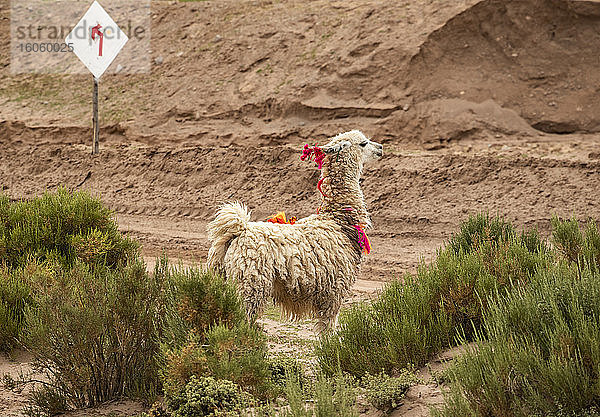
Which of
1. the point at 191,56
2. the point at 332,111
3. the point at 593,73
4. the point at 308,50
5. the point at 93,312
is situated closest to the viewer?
the point at 93,312

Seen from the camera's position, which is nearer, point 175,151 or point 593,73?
point 593,73

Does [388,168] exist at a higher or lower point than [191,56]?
lower

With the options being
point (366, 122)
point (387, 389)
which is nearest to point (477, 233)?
point (387, 389)

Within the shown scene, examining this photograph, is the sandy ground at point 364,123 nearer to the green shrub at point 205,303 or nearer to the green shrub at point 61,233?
the green shrub at point 61,233

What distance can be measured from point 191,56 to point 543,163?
11624 mm

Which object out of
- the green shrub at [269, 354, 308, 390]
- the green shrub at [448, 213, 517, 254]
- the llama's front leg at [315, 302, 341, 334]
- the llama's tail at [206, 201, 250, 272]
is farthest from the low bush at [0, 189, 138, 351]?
the green shrub at [448, 213, 517, 254]

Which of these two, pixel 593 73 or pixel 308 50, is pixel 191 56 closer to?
pixel 308 50

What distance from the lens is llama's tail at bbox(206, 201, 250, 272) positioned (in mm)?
6773

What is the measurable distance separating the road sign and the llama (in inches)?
455

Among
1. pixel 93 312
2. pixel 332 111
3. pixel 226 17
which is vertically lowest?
pixel 93 312

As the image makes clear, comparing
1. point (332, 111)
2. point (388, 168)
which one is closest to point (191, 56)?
point (332, 111)

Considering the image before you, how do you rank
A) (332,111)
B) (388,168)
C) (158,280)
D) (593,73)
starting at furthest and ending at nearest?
(332,111)
(593,73)
(388,168)
(158,280)

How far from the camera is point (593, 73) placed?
17297mm

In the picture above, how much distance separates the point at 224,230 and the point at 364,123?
11526 mm
